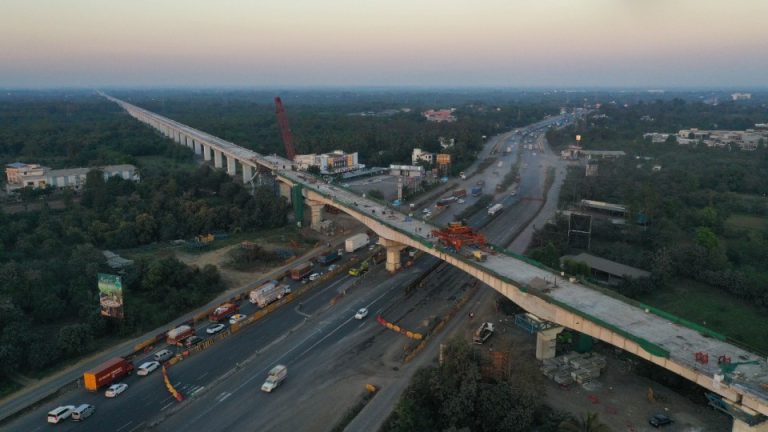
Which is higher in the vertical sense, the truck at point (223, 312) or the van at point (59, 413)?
the truck at point (223, 312)

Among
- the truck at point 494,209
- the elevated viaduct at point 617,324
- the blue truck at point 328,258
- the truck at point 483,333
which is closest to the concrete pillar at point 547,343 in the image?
the elevated viaduct at point 617,324

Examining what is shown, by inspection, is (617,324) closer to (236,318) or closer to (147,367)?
(236,318)

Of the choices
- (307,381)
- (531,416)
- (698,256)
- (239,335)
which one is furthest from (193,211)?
(698,256)

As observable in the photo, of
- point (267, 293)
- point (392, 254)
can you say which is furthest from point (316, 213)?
point (267, 293)

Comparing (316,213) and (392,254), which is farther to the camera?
(316,213)

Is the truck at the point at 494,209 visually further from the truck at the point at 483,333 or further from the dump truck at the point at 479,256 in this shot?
the truck at the point at 483,333
